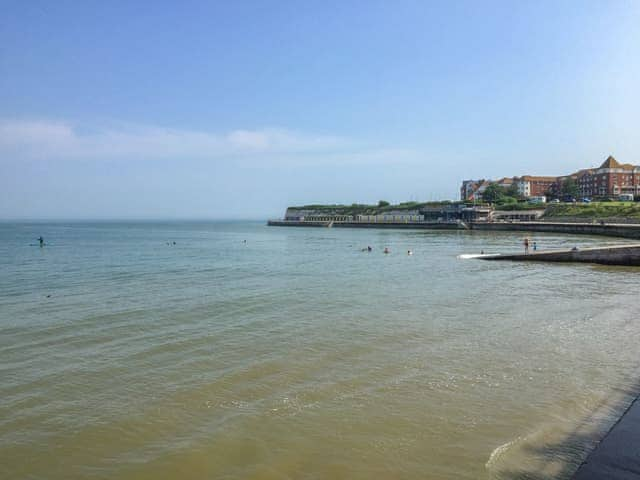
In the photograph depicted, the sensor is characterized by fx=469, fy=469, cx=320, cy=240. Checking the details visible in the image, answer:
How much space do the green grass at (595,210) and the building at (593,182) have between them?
94.2 feet

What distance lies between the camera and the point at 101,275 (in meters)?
30.7

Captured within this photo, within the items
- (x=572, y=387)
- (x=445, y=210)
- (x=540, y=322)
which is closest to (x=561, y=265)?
(x=540, y=322)

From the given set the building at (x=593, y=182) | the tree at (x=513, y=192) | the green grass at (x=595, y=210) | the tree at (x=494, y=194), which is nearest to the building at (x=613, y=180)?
the building at (x=593, y=182)

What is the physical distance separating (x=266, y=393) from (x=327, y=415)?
67.6 inches

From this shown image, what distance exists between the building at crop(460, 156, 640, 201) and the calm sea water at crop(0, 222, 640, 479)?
13321 cm

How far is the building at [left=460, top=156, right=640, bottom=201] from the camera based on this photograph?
451 ft

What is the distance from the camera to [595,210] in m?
97.3

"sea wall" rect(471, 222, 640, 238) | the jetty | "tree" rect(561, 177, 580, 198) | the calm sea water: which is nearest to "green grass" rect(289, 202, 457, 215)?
"tree" rect(561, 177, 580, 198)

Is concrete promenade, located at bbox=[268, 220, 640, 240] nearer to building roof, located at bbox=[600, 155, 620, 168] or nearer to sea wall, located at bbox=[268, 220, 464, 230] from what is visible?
sea wall, located at bbox=[268, 220, 464, 230]

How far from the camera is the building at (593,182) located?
137 meters

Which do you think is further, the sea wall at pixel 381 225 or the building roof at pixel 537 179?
the building roof at pixel 537 179

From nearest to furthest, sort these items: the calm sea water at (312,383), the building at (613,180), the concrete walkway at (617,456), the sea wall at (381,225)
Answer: the concrete walkway at (617,456) < the calm sea water at (312,383) < the sea wall at (381,225) < the building at (613,180)

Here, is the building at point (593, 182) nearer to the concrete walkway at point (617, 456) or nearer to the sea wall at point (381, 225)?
the sea wall at point (381, 225)

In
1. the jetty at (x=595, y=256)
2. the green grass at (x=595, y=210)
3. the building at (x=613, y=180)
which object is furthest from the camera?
the building at (x=613, y=180)
